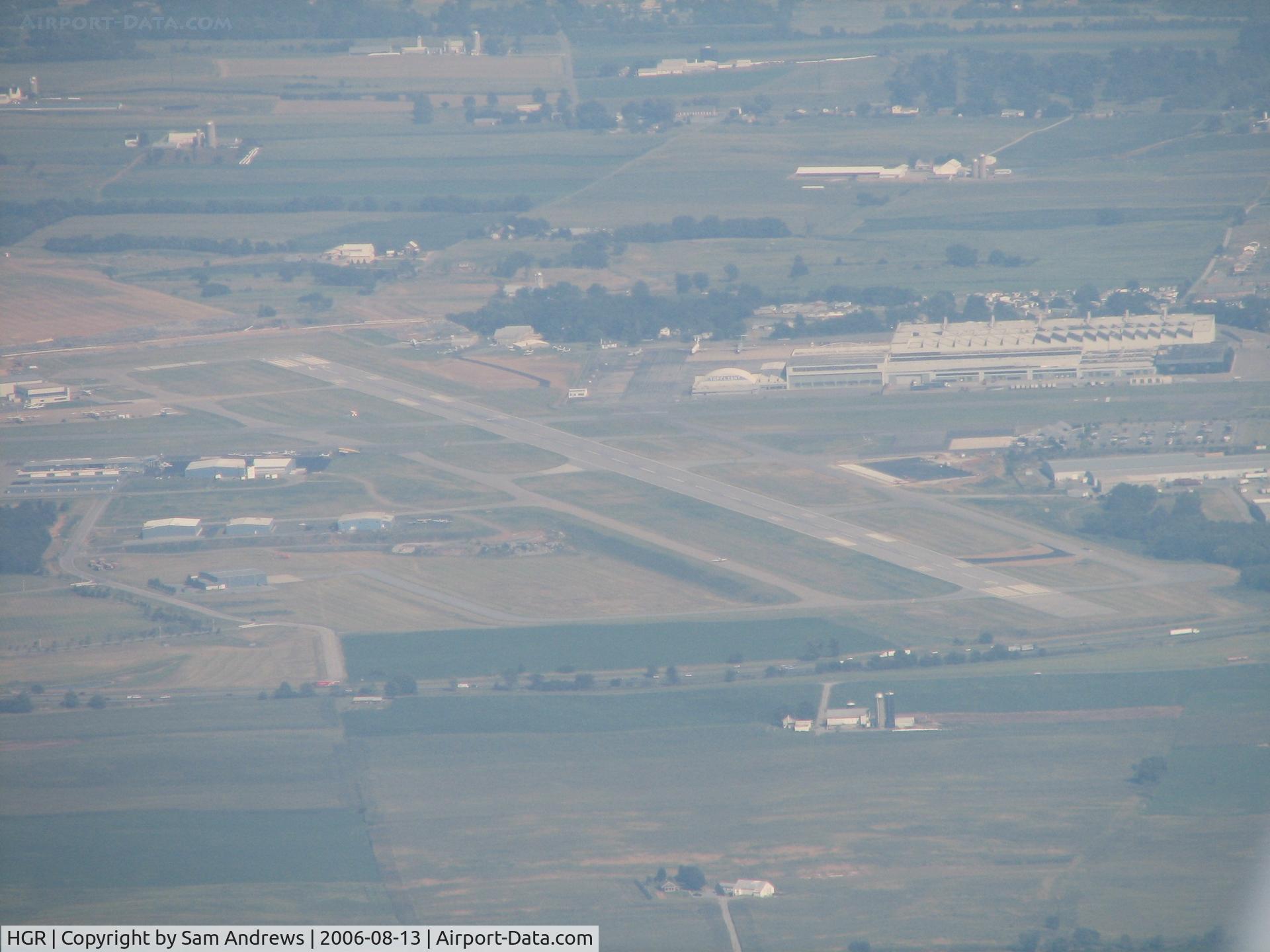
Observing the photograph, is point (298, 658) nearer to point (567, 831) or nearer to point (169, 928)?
point (567, 831)

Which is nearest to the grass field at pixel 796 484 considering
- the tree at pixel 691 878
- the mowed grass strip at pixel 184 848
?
the mowed grass strip at pixel 184 848

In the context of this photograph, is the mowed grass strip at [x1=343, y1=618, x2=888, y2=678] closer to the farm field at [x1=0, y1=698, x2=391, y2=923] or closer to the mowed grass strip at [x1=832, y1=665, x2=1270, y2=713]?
the mowed grass strip at [x1=832, y1=665, x2=1270, y2=713]

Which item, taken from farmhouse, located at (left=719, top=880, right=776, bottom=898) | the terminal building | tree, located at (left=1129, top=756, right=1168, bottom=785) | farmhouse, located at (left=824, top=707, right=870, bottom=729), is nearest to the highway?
the terminal building

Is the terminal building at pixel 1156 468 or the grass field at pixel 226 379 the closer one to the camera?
the terminal building at pixel 1156 468

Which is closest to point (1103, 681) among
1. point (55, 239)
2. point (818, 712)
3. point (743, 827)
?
point (818, 712)

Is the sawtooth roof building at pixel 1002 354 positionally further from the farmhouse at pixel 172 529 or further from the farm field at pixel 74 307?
the farm field at pixel 74 307
